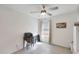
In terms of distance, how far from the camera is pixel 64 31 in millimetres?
2256

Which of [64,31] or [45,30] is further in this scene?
[45,30]

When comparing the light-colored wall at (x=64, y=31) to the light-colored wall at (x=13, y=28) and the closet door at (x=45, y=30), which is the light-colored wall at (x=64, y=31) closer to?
the closet door at (x=45, y=30)

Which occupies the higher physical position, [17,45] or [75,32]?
[75,32]

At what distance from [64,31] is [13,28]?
1388mm

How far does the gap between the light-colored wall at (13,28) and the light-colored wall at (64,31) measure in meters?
0.57

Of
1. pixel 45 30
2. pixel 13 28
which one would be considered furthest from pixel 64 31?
pixel 13 28

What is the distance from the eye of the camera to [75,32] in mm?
2098

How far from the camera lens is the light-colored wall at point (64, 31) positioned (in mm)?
2053

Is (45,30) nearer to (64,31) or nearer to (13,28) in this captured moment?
(64,31)
